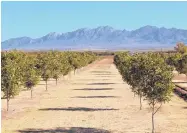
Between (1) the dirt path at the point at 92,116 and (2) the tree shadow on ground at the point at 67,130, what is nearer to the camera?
(2) the tree shadow on ground at the point at 67,130

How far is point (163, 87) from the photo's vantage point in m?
35.3

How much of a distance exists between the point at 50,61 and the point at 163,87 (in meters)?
39.2

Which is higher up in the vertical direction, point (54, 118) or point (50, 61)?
point (50, 61)

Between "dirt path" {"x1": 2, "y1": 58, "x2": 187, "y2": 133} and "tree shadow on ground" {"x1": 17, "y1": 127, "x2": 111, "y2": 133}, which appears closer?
"tree shadow on ground" {"x1": 17, "y1": 127, "x2": 111, "y2": 133}

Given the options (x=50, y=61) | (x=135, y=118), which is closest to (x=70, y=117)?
(x=135, y=118)

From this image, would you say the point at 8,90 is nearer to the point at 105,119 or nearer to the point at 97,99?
the point at 105,119

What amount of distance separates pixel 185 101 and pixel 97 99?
11.8 m

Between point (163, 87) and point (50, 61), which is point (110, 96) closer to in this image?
point (50, 61)

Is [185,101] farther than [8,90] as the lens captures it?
Yes

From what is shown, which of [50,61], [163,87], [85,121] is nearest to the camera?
[163,87]

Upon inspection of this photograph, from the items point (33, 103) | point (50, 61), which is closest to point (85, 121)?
point (33, 103)

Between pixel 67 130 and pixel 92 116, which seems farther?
pixel 92 116

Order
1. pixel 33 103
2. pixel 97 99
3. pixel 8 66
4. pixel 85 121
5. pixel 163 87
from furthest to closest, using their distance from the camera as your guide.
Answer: pixel 97 99 → pixel 33 103 → pixel 8 66 → pixel 85 121 → pixel 163 87

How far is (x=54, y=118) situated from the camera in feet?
146
